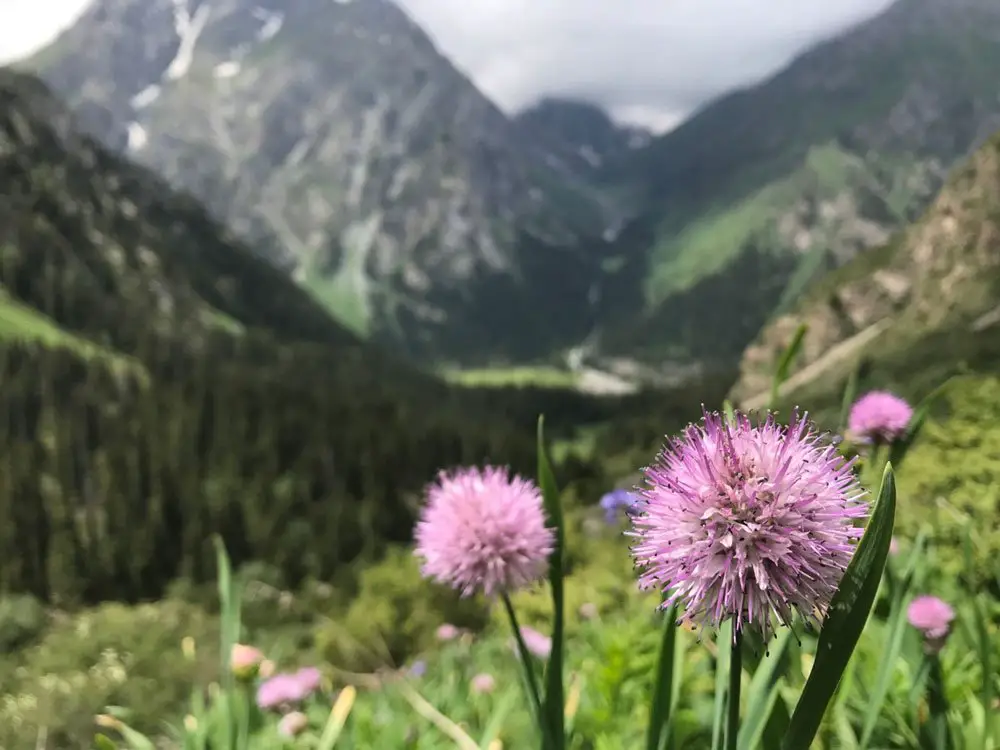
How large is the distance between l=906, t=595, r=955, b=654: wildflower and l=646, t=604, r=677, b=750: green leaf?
1384 millimetres

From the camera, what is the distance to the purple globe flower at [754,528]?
5.24ft

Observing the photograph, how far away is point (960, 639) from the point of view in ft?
12.4

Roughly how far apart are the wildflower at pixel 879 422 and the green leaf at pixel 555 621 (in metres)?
1.45

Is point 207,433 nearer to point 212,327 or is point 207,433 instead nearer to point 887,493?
point 212,327

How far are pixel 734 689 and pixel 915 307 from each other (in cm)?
4333

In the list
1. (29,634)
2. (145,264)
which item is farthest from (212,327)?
(29,634)

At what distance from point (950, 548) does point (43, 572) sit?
8981cm

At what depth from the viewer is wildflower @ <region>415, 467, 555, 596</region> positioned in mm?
2936

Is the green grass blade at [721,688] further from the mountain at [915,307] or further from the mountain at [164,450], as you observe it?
the mountain at [164,450]

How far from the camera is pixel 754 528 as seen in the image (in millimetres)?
1595

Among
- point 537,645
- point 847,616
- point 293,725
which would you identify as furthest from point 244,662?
point 537,645

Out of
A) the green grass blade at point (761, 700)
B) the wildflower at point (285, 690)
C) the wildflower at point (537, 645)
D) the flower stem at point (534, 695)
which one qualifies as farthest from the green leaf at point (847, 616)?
the wildflower at point (537, 645)

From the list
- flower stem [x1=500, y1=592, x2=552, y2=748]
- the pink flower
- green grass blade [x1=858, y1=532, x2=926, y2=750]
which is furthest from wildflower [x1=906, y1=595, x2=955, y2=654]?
the pink flower

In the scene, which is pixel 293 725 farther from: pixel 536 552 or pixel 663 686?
pixel 663 686
